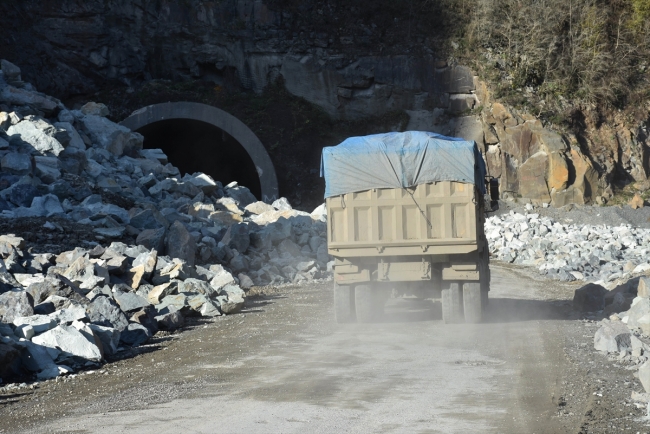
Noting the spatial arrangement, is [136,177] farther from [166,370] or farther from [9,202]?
[166,370]

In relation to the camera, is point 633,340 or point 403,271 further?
point 403,271

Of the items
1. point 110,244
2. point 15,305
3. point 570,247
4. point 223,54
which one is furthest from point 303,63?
point 15,305

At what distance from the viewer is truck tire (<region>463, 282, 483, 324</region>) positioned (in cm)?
1067

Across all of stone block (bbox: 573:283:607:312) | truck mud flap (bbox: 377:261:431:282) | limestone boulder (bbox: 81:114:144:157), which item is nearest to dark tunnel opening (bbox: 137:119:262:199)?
limestone boulder (bbox: 81:114:144:157)

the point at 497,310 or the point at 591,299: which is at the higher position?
the point at 591,299

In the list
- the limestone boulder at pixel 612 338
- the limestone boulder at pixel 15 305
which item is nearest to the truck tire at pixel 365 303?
the limestone boulder at pixel 612 338

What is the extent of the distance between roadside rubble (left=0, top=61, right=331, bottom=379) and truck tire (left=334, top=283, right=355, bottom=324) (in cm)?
226

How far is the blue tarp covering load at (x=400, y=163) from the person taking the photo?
10531mm

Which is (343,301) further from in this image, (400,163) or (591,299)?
(591,299)

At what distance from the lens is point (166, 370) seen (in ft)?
27.3

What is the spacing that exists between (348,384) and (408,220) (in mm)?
3765

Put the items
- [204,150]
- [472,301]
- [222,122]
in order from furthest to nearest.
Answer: [204,150] < [222,122] < [472,301]

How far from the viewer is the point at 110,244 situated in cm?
1466

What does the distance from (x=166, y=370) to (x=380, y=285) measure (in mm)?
3594
